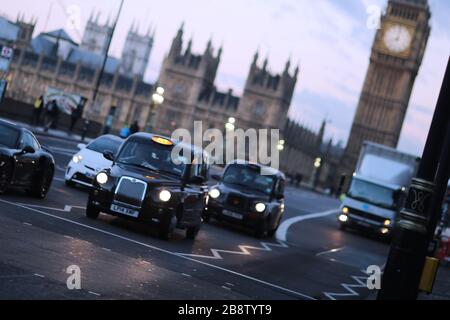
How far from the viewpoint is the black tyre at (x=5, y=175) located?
1436cm

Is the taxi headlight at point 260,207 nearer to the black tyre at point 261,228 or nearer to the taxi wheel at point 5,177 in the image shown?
the black tyre at point 261,228

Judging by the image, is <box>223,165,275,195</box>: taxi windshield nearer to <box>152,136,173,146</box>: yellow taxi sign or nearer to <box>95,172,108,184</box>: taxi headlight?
<box>152,136,173,146</box>: yellow taxi sign

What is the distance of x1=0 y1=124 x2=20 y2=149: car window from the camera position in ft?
49.3

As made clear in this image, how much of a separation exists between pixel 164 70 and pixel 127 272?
135m

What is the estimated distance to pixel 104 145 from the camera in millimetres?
21109

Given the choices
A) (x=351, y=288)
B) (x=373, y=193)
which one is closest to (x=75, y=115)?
(x=373, y=193)

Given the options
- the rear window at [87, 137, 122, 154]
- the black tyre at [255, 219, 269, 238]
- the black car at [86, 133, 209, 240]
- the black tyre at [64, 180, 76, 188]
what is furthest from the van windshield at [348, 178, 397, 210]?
the black car at [86, 133, 209, 240]

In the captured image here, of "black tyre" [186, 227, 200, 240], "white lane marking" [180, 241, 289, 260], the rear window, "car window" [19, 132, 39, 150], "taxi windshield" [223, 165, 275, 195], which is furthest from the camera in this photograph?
"taxi windshield" [223, 165, 275, 195]

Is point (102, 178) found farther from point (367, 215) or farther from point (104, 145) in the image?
point (367, 215)

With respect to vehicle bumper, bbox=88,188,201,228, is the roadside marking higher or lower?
lower

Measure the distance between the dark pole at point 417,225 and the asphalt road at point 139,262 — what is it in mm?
1972

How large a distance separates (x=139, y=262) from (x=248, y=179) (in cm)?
1086

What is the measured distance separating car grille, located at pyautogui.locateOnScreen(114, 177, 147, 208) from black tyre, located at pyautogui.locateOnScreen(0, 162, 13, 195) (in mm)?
1832
